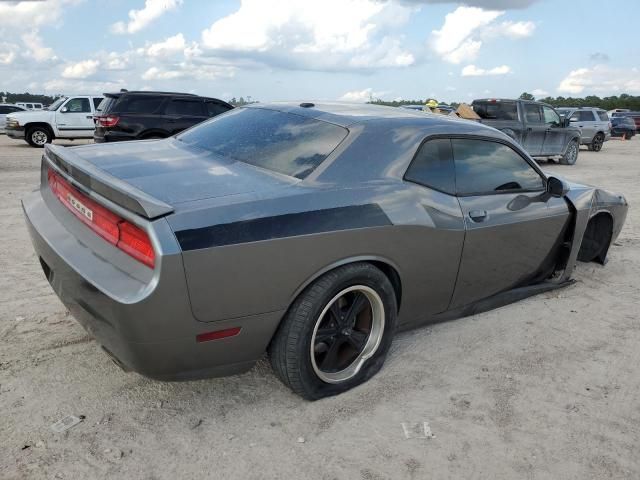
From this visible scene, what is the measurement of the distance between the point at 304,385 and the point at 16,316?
2188 mm

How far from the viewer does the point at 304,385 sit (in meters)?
2.87

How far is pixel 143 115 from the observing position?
491 inches

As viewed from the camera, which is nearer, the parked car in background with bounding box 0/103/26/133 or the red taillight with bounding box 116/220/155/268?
the red taillight with bounding box 116/220/155/268

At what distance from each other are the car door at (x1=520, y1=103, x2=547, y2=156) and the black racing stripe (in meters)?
12.8

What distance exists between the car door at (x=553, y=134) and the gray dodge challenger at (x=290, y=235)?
471 inches

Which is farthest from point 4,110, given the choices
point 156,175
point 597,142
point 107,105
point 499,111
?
point 597,142

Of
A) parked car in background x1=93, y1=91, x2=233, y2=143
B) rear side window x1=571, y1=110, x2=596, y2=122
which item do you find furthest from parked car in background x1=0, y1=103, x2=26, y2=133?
rear side window x1=571, y1=110, x2=596, y2=122

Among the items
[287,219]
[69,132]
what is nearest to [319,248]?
[287,219]

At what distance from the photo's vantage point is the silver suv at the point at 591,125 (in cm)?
2167

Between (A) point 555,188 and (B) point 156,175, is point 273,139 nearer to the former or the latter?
(B) point 156,175

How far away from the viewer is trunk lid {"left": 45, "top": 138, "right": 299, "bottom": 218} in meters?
2.46

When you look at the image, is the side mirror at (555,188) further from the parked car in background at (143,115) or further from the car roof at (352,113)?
the parked car in background at (143,115)

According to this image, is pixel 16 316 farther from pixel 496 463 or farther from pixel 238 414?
pixel 496 463

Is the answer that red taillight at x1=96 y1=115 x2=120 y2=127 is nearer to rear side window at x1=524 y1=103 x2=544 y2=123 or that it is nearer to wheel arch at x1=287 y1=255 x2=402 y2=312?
rear side window at x1=524 y1=103 x2=544 y2=123
